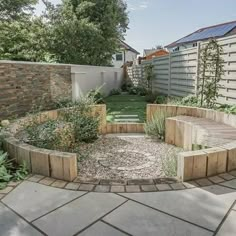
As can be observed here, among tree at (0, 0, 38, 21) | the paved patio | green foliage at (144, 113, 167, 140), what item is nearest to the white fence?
green foliage at (144, 113, 167, 140)

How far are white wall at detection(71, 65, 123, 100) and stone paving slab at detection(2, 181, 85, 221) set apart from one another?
4639mm

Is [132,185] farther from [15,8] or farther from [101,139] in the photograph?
[15,8]

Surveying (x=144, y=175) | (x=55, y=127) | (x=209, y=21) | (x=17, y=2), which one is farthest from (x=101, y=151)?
(x=209, y=21)

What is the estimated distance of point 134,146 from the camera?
4.56 meters

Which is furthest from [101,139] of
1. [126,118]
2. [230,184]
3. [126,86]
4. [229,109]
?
[126,86]

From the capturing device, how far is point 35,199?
2.12m

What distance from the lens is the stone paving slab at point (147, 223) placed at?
166 cm

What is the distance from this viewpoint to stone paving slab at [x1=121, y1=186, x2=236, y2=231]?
182 centimetres

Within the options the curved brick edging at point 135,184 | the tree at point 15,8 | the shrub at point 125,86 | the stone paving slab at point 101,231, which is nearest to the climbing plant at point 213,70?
the curved brick edging at point 135,184

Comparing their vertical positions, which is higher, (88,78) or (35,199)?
(88,78)

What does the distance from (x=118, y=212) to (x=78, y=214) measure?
31cm

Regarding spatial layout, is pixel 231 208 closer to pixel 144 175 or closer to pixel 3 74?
pixel 144 175

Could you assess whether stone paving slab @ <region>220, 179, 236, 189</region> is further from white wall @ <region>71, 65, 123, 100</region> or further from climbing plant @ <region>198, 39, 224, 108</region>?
white wall @ <region>71, 65, 123, 100</region>

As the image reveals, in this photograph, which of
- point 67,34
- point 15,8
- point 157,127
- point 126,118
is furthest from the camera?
point 15,8
